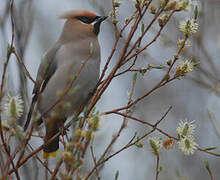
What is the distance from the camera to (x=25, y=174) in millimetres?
2834

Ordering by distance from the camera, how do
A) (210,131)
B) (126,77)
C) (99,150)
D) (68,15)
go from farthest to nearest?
(126,77), (210,131), (99,150), (68,15)

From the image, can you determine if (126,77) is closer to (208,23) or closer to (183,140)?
(208,23)

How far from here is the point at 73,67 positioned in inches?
109

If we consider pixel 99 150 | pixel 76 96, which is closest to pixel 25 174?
pixel 76 96

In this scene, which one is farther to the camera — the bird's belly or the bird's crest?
the bird's crest

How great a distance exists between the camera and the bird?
111 inches

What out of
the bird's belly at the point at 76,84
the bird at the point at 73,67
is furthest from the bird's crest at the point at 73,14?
the bird's belly at the point at 76,84

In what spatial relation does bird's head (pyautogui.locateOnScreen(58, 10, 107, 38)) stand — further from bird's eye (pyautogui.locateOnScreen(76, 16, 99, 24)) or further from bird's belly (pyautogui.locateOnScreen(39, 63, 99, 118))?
bird's belly (pyautogui.locateOnScreen(39, 63, 99, 118))

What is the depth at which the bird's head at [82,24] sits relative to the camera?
10.5ft

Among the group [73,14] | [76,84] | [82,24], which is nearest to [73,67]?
[76,84]

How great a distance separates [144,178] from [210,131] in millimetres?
1521

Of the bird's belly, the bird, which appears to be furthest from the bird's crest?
the bird's belly

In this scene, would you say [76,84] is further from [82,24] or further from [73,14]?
[73,14]

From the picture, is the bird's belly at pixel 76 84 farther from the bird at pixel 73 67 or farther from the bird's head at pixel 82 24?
the bird's head at pixel 82 24
